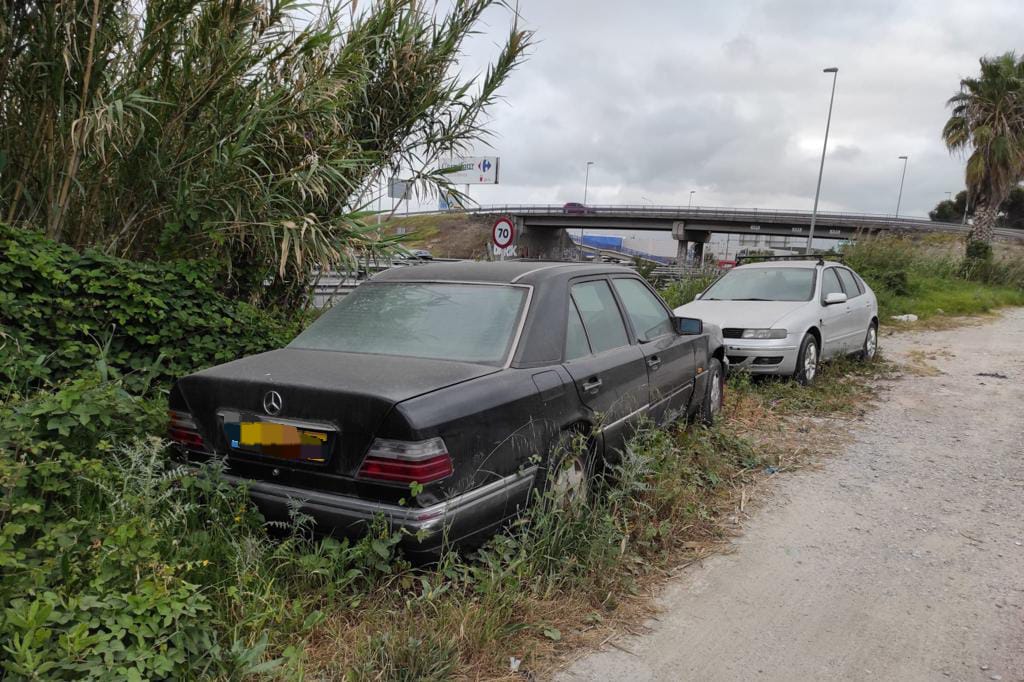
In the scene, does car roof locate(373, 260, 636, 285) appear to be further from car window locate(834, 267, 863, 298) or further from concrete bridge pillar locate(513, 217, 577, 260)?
concrete bridge pillar locate(513, 217, 577, 260)

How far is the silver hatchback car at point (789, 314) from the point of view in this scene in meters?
7.88

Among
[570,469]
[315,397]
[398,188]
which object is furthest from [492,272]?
[398,188]

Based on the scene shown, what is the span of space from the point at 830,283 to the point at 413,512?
26.3ft

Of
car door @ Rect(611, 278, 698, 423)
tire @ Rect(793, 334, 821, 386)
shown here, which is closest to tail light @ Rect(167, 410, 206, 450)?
car door @ Rect(611, 278, 698, 423)

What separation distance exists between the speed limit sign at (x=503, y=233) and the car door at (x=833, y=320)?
18.8 feet

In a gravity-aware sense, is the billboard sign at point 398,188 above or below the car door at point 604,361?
above

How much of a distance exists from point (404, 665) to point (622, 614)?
110cm

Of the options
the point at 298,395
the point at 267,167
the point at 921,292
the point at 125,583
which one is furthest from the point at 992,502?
the point at 921,292

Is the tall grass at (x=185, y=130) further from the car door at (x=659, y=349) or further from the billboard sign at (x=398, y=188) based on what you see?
the car door at (x=659, y=349)

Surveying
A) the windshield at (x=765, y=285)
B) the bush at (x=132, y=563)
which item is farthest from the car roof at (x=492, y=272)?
the windshield at (x=765, y=285)

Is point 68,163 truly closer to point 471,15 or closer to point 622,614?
point 471,15

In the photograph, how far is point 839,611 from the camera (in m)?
3.33

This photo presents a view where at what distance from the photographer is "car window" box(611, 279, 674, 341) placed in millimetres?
4871

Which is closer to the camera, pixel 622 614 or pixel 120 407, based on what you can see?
pixel 622 614
